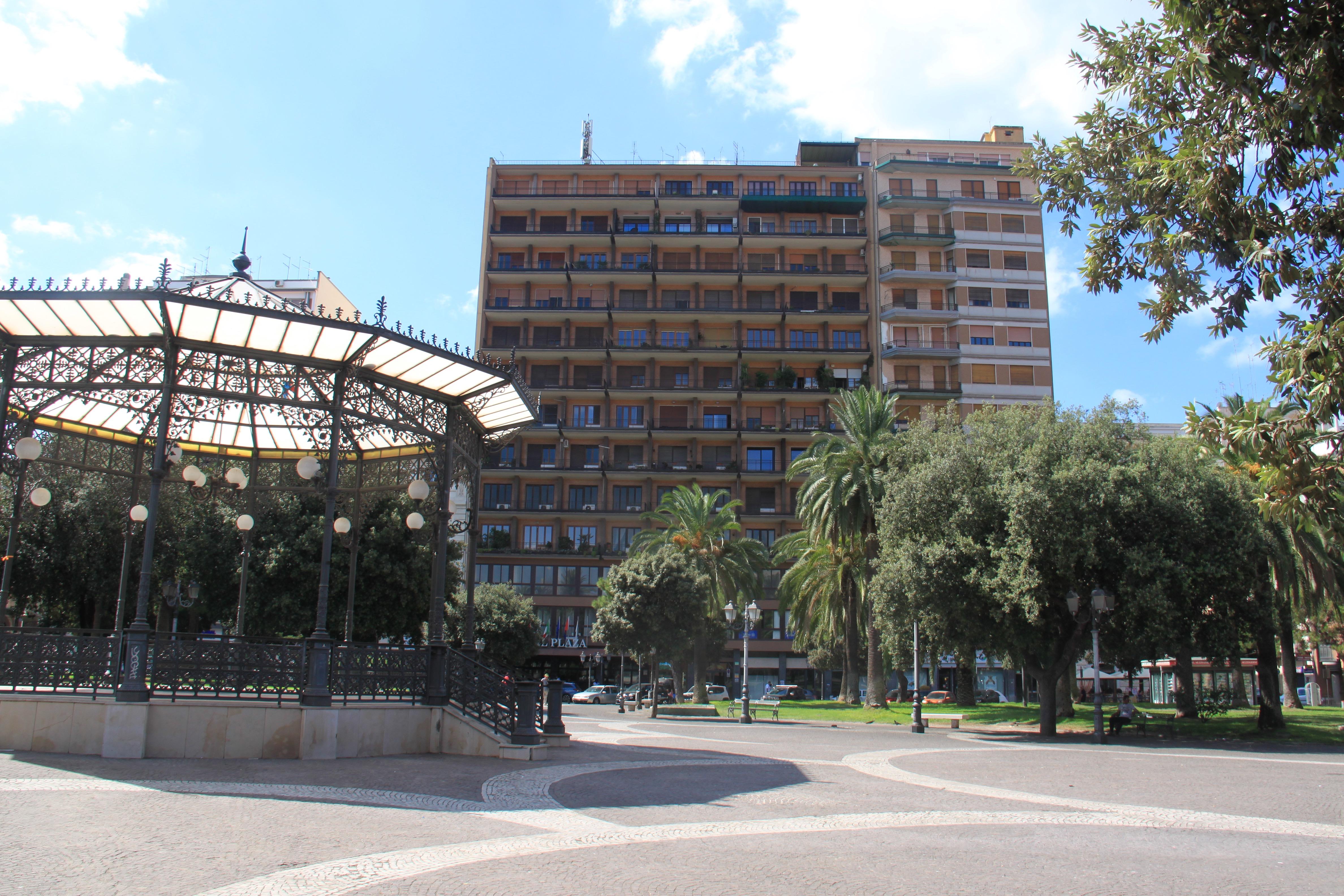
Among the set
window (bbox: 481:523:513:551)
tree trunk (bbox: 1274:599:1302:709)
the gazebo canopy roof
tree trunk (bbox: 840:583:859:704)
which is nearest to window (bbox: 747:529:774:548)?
window (bbox: 481:523:513:551)

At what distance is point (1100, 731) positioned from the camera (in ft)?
73.7

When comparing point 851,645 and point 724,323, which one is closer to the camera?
point 851,645

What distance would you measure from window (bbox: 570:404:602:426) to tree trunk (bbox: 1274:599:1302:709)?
43.1 meters

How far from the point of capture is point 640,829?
26.9ft

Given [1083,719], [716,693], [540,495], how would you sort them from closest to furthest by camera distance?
1. [1083,719]
2. [716,693]
3. [540,495]

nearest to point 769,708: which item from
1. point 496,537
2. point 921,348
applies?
point 496,537

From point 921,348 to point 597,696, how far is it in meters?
33.9

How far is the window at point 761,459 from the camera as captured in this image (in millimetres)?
64500

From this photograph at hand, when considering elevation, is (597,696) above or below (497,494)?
below

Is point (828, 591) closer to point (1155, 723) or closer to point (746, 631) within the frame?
point (746, 631)

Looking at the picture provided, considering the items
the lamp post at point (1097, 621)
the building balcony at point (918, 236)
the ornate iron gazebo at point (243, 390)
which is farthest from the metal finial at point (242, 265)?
the building balcony at point (918, 236)

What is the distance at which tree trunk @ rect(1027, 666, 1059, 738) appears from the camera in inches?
989

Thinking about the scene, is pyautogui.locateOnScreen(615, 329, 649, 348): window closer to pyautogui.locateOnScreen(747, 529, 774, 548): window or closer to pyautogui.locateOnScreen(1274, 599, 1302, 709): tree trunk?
pyautogui.locateOnScreen(747, 529, 774, 548): window

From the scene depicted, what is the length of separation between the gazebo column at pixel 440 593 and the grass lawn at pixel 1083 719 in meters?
19.7
